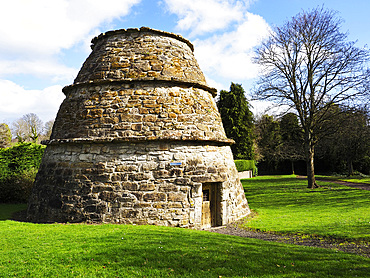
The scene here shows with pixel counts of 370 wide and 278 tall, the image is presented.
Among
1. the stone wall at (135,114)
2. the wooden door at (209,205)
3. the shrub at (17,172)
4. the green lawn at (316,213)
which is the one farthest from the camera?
the shrub at (17,172)

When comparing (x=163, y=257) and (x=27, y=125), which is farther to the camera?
(x=27, y=125)

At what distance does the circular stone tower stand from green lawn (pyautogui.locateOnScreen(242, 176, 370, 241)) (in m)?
1.95

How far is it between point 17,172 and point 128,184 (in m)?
10.8

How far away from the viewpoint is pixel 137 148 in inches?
332

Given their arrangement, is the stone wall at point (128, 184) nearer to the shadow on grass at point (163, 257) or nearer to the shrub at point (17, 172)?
the shadow on grass at point (163, 257)

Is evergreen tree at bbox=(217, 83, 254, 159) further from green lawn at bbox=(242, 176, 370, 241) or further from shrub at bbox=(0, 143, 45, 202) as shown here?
shrub at bbox=(0, 143, 45, 202)

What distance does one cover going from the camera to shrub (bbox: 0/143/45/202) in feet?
47.6

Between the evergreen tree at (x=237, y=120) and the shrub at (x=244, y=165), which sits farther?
the evergreen tree at (x=237, y=120)

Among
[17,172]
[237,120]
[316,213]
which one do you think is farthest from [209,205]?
[237,120]

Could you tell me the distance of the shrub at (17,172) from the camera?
14.5 m

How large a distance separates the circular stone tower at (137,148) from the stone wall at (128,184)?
3 centimetres

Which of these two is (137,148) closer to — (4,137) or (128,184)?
(128,184)

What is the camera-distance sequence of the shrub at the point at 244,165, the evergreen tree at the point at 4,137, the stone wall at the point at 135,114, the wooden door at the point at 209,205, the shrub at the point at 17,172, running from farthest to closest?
1. the evergreen tree at the point at 4,137
2. the shrub at the point at 244,165
3. the shrub at the point at 17,172
4. the wooden door at the point at 209,205
5. the stone wall at the point at 135,114

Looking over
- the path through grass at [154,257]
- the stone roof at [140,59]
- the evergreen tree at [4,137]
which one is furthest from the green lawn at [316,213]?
the evergreen tree at [4,137]
